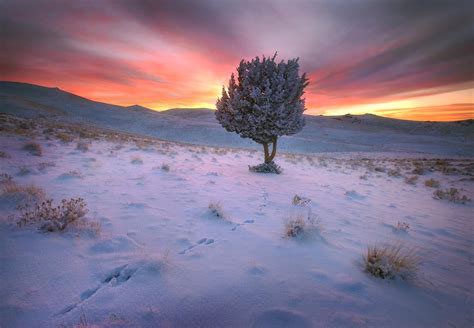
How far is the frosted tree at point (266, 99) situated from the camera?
1149cm

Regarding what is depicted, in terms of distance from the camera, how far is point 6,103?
2111 inches

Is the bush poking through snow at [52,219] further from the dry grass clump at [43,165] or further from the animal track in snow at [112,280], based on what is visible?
the dry grass clump at [43,165]

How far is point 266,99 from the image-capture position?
37.9ft

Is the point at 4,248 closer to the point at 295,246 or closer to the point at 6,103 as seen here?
the point at 295,246

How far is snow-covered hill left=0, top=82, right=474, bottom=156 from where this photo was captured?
51656 mm

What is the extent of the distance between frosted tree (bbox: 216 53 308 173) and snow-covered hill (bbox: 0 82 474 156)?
3702 centimetres

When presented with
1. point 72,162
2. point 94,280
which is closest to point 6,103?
point 72,162

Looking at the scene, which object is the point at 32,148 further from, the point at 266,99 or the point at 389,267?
the point at 389,267

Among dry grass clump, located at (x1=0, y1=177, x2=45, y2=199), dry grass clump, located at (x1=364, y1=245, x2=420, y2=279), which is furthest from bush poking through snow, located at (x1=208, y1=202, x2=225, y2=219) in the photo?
dry grass clump, located at (x1=0, y1=177, x2=45, y2=199)

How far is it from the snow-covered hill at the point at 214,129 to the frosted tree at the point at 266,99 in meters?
37.0

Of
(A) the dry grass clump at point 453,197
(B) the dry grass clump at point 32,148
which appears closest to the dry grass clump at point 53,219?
(B) the dry grass clump at point 32,148

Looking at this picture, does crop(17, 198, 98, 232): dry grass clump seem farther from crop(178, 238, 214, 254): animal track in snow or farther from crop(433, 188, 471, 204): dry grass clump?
crop(433, 188, 471, 204): dry grass clump

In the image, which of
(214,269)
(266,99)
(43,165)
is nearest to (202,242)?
(214,269)

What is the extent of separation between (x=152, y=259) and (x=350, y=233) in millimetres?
4125
